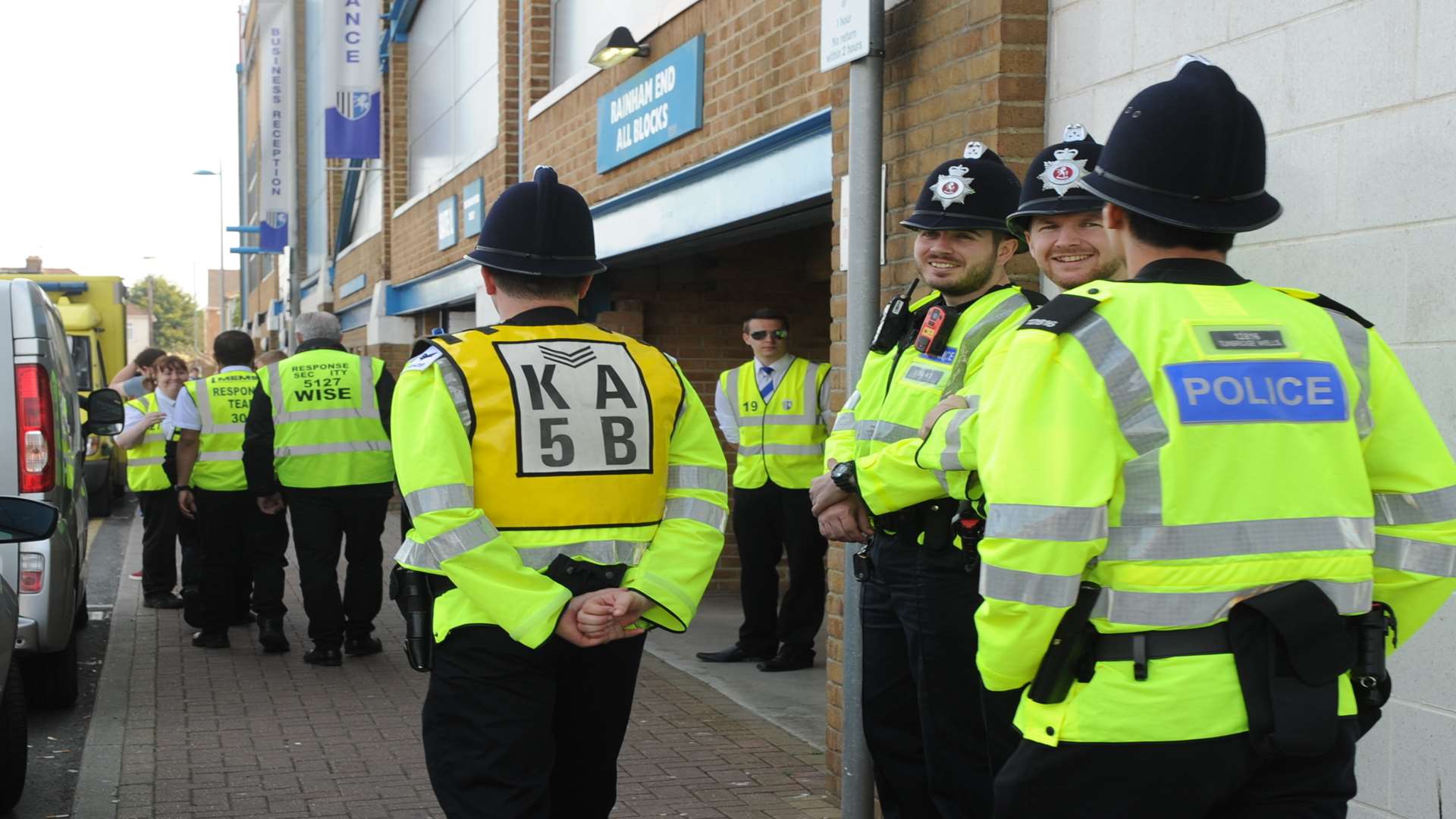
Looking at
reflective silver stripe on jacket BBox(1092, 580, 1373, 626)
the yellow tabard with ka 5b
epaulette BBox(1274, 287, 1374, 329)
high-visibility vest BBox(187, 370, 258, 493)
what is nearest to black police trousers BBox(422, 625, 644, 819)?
the yellow tabard with ka 5b

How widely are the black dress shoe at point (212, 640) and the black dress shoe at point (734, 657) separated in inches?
112

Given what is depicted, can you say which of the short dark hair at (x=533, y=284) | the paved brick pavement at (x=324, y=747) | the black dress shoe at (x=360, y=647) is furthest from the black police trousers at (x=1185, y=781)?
the black dress shoe at (x=360, y=647)

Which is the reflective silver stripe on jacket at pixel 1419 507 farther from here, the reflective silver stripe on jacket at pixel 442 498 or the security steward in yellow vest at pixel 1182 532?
the reflective silver stripe on jacket at pixel 442 498

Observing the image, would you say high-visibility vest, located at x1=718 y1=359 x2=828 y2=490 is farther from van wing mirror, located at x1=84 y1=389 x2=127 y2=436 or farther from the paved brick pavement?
van wing mirror, located at x1=84 y1=389 x2=127 y2=436

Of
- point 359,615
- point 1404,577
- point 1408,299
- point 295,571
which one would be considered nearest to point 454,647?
point 1404,577

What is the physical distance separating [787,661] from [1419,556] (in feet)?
19.4

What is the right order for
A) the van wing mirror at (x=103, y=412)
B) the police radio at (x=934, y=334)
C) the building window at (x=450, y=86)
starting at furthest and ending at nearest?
the building window at (x=450, y=86), the van wing mirror at (x=103, y=412), the police radio at (x=934, y=334)

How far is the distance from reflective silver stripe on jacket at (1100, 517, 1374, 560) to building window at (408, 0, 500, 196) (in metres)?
11.8

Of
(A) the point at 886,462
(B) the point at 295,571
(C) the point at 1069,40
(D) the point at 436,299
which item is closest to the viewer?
(A) the point at 886,462

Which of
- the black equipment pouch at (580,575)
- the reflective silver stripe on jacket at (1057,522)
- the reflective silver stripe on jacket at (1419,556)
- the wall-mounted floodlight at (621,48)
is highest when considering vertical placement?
the wall-mounted floodlight at (621,48)

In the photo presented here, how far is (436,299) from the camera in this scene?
634 inches

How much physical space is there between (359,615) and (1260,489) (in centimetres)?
696

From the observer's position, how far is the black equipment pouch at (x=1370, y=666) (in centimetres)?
247

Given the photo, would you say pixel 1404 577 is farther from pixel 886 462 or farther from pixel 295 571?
pixel 295 571
